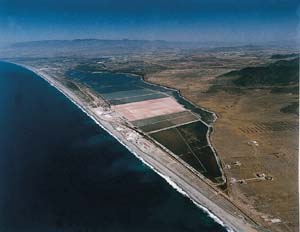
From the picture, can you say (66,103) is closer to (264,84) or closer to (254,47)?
(264,84)

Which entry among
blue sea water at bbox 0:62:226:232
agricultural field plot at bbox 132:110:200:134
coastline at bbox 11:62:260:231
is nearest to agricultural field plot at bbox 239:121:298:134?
agricultural field plot at bbox 132:110:200:134

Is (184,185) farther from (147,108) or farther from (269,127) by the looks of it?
(147,108)

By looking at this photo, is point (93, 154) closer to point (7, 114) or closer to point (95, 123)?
point (95, 123)

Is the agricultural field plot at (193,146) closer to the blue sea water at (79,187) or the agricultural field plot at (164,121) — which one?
the agricultural field plot at (164,121)

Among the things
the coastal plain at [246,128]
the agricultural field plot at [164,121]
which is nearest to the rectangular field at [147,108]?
the coastal plain at [246,128]

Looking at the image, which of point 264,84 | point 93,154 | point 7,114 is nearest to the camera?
point 93,154

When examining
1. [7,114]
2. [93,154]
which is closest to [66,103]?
[7,114]

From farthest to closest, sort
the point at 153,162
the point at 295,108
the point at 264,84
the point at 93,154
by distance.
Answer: the point at 264,84, the point at 295,108, the point at 93,154, the point at 153,162

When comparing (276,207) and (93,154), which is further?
(93,154)
